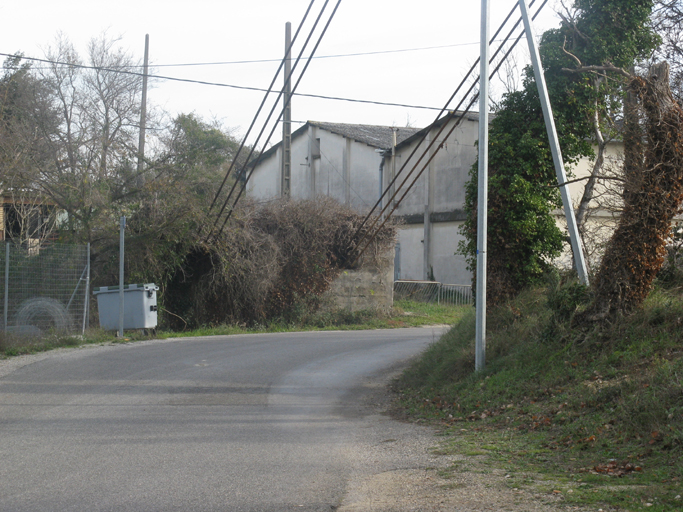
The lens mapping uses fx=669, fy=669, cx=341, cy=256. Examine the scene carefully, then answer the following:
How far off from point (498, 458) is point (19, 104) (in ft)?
75.1

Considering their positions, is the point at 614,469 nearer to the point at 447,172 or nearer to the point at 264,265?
the point at 264,265

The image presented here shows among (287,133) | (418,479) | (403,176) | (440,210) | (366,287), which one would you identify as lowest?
(418,479)

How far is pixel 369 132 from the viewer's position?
136 ft

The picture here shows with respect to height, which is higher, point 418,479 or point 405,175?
point 405,175

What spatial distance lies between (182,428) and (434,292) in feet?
72.7

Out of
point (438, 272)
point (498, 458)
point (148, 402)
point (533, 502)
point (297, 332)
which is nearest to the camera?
point (533, 502)

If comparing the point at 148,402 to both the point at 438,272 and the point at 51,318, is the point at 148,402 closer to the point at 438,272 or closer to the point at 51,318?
the point at 51,318

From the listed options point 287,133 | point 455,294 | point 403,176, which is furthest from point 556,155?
point 403,176

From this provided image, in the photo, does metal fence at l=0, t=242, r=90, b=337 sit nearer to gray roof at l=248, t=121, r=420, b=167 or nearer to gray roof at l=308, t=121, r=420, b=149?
gray roof at l=248, t=121, r=420, b=167

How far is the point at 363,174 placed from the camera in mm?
37844

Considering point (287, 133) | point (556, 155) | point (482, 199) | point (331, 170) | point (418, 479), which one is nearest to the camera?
point (418, 479)

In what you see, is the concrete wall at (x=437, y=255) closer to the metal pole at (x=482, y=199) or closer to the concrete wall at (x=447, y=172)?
the concrete wall at (x=447, y=172)

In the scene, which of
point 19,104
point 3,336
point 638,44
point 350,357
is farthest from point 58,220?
point 638,44

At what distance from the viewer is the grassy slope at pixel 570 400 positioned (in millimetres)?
5272
